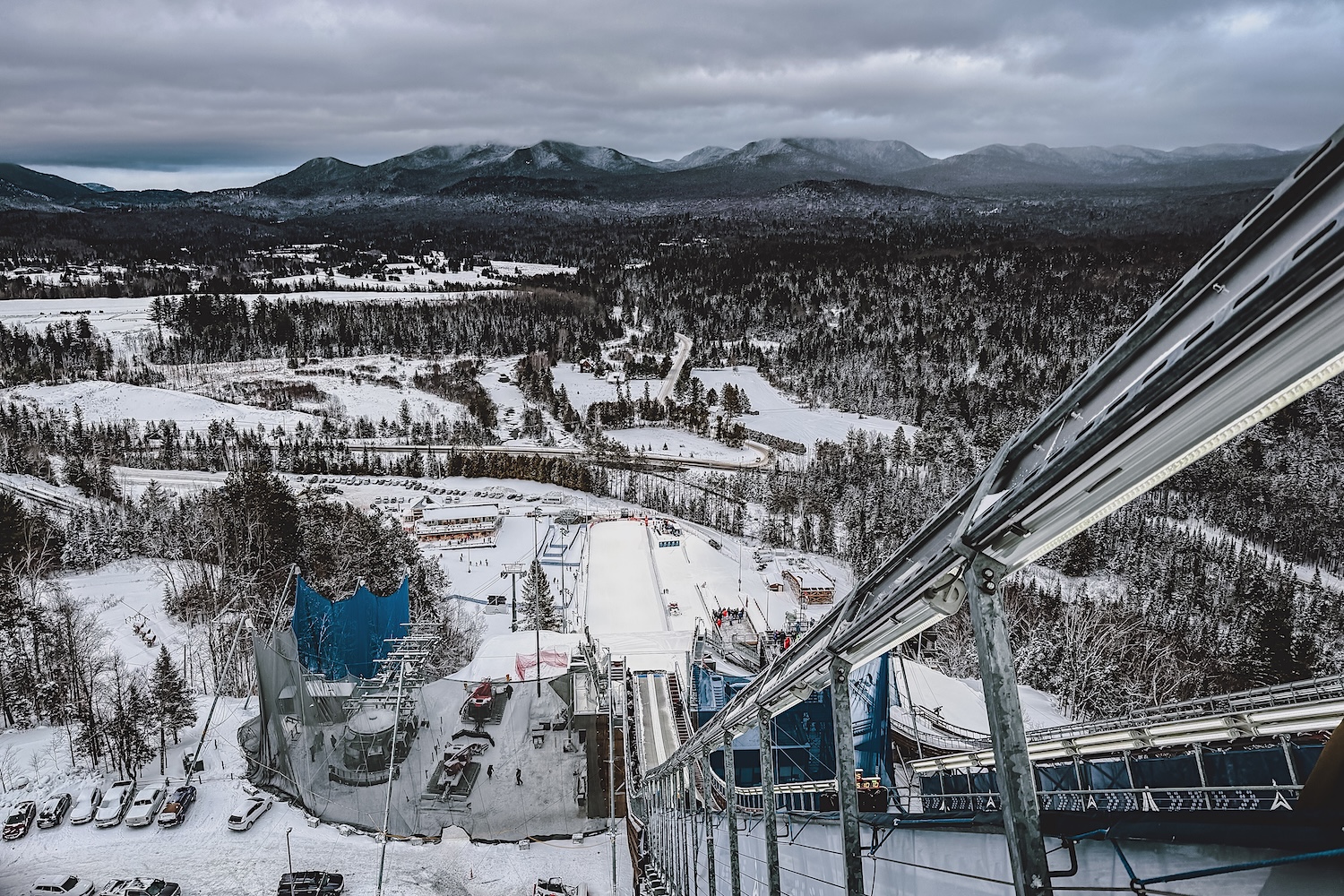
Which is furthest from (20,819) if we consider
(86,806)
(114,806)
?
(114,806)

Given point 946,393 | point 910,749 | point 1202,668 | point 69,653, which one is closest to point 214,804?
point 69,653

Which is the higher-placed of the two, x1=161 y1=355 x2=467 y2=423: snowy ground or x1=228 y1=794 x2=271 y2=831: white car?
x1=228 y1=794 x2=271 y2=831: white car

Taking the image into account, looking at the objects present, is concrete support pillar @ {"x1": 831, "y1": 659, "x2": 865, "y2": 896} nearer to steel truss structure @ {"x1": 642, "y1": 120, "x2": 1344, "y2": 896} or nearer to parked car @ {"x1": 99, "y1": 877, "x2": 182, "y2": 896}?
steel truss structure @ {"x1": 642, "y1": 120, "x2": 1344, "y2": 896}

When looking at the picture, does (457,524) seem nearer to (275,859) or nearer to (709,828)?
(275,859)

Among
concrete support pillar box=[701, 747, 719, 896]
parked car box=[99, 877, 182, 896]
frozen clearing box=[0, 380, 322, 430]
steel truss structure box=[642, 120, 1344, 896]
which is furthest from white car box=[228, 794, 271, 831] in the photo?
frozen clearing box=[0, 380, 322, 430]

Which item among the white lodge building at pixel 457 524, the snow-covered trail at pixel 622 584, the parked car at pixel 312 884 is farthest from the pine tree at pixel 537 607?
the parked car at pixel 312 884

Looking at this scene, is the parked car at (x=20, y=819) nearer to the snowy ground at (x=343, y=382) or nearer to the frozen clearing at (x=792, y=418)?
the snowy ground at (x=343, y=382)
